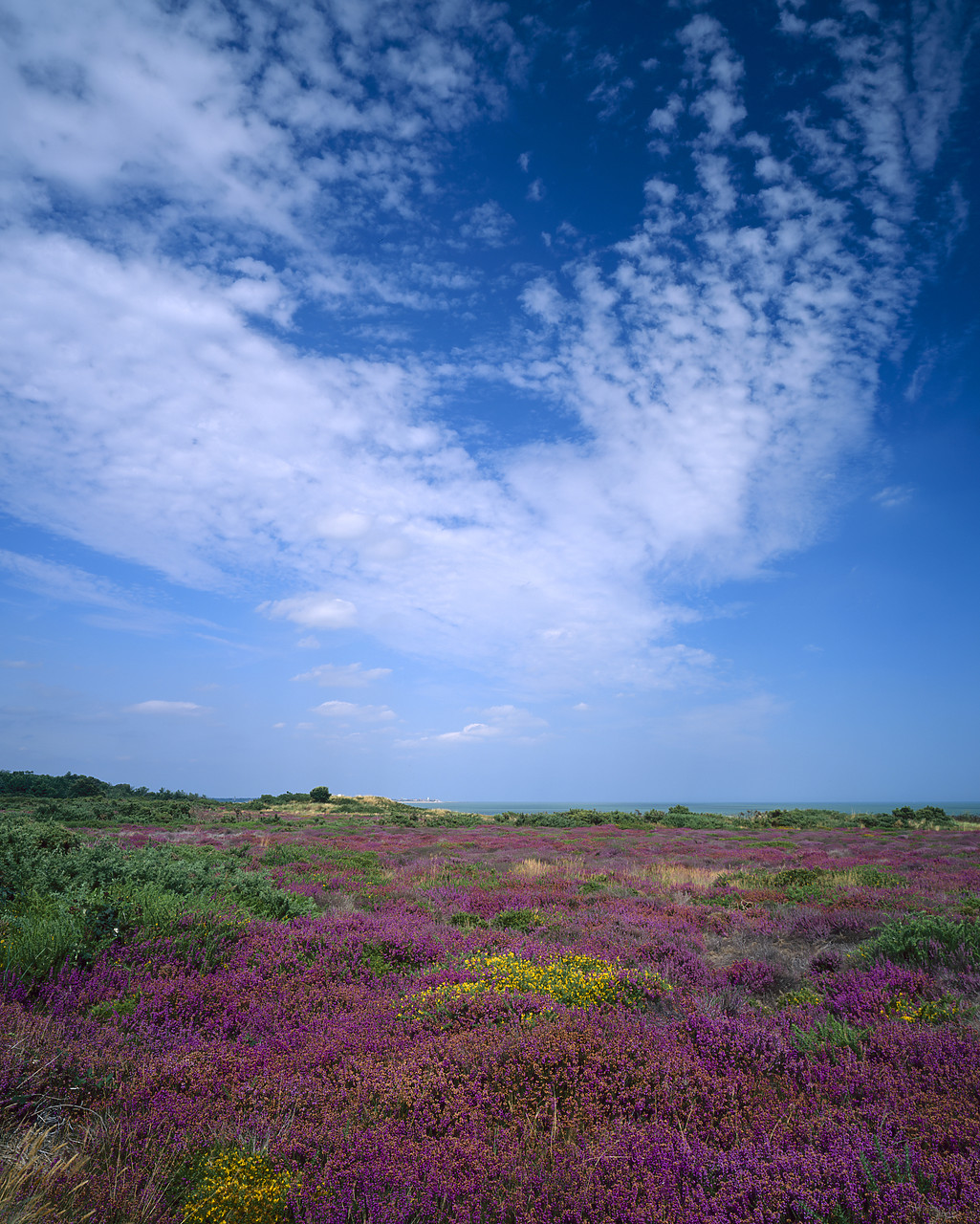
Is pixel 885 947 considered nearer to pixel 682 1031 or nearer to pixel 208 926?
pixel 682 1031

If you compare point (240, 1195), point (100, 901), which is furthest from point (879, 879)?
point (100, 901)

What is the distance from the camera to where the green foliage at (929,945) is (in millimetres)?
7191

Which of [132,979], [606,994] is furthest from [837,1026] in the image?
[132,979]

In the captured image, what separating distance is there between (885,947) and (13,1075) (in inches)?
389

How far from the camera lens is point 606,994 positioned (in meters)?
6.27

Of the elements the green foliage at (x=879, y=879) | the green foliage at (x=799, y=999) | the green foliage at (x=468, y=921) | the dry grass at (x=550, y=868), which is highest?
the green foliage at (x=799, y=999)

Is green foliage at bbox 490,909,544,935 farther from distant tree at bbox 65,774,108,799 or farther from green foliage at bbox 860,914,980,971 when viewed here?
distant tree at bbox 65,774,108,799

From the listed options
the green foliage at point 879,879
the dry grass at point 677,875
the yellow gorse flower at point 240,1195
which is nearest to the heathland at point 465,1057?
the yellow gorse flower at point 240,1195

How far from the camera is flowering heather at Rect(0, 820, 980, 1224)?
3264 mm

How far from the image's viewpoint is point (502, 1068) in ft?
15.1

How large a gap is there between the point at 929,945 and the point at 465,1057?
6.81m

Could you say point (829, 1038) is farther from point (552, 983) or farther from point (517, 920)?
point (517, 920)

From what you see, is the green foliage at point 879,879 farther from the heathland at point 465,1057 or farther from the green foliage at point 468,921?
the green foliage at point 468,921

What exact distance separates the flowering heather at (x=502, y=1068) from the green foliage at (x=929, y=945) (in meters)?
0.03
